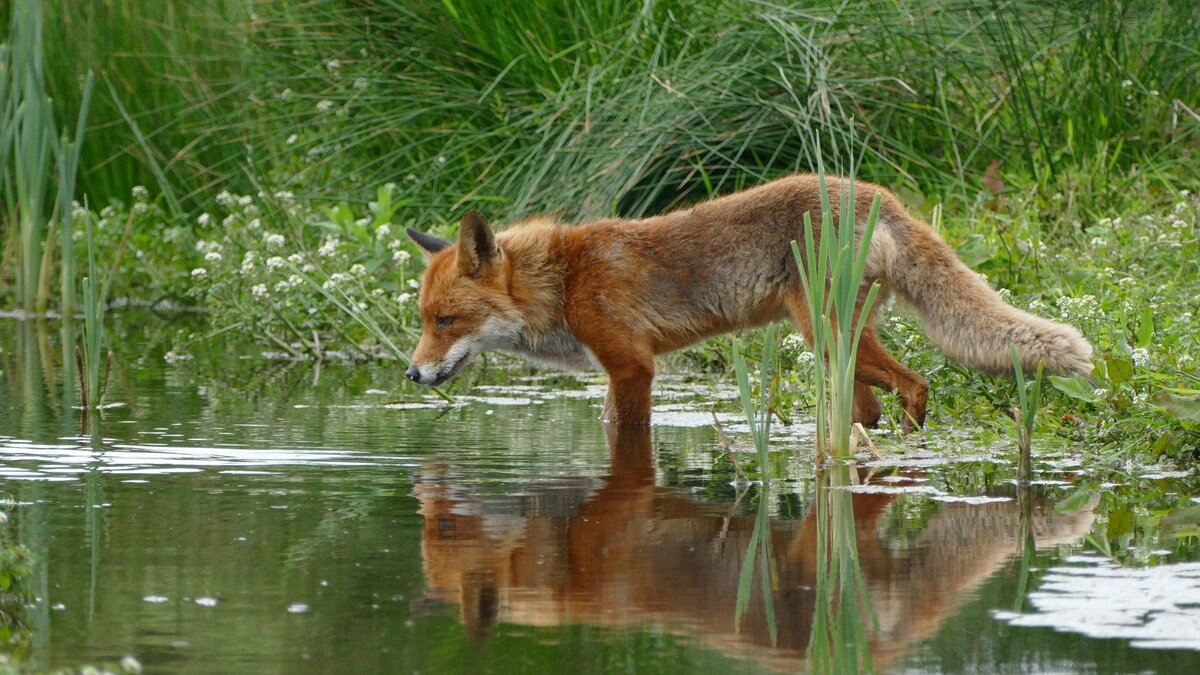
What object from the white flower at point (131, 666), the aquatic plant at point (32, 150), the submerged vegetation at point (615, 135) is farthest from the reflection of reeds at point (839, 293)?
the aquatic plant at point (32, 150)

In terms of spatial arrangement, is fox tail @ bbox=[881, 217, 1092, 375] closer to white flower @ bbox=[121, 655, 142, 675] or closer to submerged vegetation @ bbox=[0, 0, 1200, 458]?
submerged vegetation @ bbox=[0, 0, 1200, 458]

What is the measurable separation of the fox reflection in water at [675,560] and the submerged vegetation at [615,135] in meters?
2.72

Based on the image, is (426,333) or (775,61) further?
(775,61)

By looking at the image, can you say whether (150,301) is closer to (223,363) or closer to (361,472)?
(223,363)

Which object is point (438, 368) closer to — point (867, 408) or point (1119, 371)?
point (867, 408)

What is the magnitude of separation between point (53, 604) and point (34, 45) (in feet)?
25.5

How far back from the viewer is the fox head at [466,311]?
7.77m

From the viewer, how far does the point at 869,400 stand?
24.6 ft

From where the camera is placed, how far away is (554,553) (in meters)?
4.54

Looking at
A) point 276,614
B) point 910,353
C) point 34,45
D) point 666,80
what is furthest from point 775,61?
point 276,614

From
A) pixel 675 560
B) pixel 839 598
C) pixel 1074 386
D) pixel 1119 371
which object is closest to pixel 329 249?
pixel 1074 386

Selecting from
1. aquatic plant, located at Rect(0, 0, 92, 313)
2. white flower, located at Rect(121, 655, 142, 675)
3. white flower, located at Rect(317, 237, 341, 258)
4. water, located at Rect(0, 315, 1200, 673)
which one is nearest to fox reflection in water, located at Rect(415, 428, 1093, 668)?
water, located at Rect(0, 315, 1200, 673)

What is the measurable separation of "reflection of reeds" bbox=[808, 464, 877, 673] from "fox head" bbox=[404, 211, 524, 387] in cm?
278

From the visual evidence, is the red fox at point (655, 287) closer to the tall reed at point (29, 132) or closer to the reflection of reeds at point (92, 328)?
the reflection of reeds at point (92, 328)
